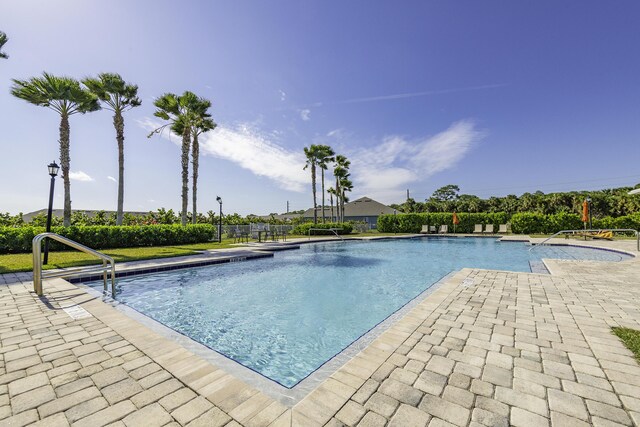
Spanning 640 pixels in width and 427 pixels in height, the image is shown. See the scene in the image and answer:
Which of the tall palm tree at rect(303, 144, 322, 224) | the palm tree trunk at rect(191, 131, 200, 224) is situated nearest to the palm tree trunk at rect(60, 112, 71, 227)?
the palm tree trunk at rect(191, 131, 200, 224)

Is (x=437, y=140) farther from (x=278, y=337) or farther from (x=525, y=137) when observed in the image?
(x=278, y=337)

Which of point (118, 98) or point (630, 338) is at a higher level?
point (118, 98)

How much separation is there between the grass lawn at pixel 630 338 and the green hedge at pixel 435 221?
78.9 ft

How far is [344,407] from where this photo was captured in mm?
1912

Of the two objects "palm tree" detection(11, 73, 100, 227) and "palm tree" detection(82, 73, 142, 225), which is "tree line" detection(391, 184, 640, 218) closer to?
"palm tree" detection(82, 73, 142, 225)

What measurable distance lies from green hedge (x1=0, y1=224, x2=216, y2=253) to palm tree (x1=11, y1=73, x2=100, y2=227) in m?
A: 2.71

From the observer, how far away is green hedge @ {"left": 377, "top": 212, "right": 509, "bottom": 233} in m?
24.8

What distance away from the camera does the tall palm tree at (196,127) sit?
57.5 ft

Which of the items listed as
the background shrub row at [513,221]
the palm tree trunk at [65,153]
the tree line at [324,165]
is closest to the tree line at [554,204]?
the background shrub row at [513,221]

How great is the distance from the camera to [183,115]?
57.5ft

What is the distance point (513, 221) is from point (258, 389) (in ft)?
89.8

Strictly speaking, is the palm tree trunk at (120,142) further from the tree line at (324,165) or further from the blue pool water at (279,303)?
the tree line at (324,165)

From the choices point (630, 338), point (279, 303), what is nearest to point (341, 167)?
point (279, 303)

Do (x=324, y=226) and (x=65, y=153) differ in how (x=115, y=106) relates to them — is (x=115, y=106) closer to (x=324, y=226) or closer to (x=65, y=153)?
(x=65, y=153)
